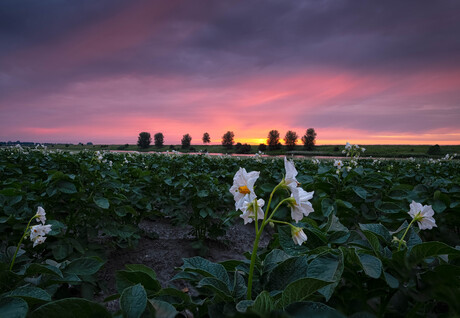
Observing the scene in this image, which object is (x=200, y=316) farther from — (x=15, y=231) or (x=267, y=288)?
(x=15, y=231)

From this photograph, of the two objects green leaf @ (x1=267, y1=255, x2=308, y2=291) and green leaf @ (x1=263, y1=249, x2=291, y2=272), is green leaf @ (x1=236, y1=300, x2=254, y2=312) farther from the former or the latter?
green leaf @ (x1=263, y1=249, x2=291, y2=272)

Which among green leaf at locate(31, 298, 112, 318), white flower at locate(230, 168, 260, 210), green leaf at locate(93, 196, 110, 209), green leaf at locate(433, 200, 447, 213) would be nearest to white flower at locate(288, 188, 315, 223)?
white flower at locate(230, 168, 260, 210)

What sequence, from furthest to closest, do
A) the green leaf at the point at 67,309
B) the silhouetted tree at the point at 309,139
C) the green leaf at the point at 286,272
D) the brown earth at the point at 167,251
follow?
the silhouetted tree at the point at 309,139, the brown earth at the point at 167,251, the green leaf at the point at 286,272, the green leaf at the point at 67,309

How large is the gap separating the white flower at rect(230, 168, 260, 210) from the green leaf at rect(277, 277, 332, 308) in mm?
423

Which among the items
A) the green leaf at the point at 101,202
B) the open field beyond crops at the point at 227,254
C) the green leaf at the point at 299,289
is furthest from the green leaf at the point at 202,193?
the green leaf at the point at 299,289

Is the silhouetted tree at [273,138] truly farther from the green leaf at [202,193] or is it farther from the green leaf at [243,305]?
the green leaf at [243,305]

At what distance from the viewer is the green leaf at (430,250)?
0.98 metres

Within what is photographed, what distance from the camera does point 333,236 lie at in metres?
1.33

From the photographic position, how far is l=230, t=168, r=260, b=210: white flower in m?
1.17

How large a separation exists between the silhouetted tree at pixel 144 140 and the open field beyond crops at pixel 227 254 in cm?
7188

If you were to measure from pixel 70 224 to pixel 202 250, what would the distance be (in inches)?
92.3

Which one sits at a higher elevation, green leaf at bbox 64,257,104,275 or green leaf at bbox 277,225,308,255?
green leaf at bbox 277,225,308,255

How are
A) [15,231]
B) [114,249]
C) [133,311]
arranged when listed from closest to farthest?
[133,311]
[15,231]
[114,249]

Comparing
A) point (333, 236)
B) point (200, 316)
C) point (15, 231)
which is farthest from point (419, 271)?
point (15, 231)
